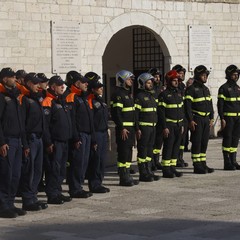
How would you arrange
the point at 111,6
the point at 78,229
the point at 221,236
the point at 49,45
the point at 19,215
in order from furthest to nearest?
the point at 111,6
the point at 49,45
the point at 19,215
the point at 78,229
the point at 221,236

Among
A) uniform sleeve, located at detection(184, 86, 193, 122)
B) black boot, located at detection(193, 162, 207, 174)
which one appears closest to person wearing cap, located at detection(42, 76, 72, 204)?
uniform sleeve, located at detection(184, 86, 193, 122)

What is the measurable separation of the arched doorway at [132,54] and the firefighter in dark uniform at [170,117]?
793 centimetres

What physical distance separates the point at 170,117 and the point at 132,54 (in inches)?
422

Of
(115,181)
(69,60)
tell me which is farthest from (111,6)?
(115,181)

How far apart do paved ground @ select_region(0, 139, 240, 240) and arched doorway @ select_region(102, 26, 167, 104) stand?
9.85 meters

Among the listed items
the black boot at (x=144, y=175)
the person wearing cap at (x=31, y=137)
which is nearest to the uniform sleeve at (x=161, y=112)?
the black boot at (x=144, y=175)

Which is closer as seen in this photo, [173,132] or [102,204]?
[102,204]

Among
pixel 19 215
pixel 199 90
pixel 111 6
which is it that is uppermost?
pixel 111 6

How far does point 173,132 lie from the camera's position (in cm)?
1525

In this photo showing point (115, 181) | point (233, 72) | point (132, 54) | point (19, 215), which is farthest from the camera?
point (132, 54)

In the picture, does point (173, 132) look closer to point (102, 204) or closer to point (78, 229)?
point (102, 204)

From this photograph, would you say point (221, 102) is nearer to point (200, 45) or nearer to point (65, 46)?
point (65, 46)

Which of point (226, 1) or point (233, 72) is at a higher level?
point (226, 1)

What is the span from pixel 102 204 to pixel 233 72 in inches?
195
